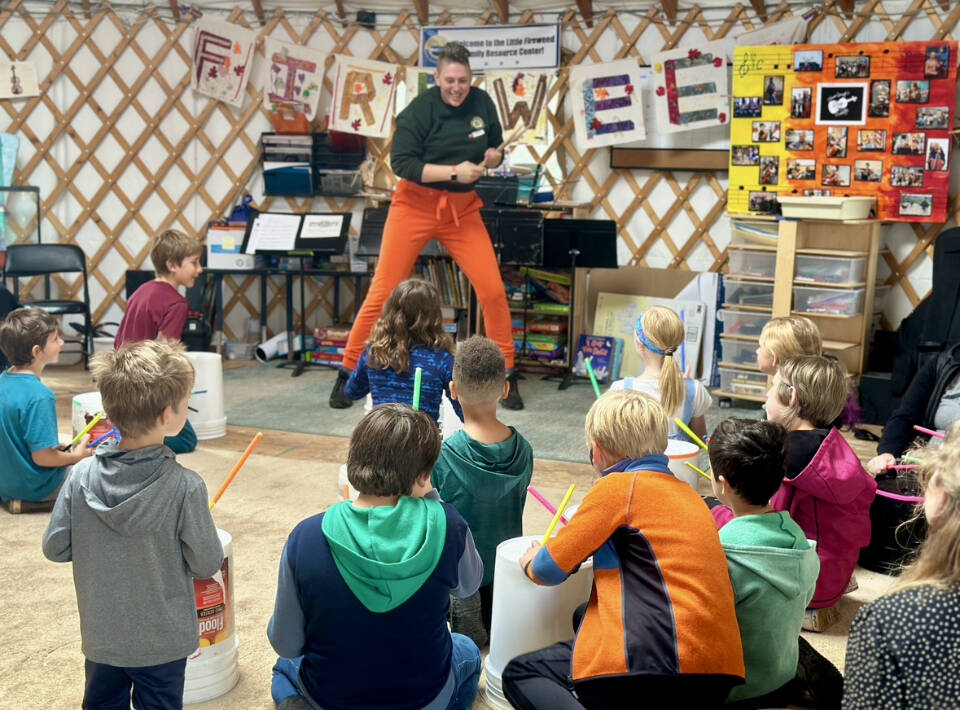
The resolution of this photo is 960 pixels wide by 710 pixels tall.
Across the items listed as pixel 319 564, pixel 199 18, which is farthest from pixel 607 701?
pixel 199 18

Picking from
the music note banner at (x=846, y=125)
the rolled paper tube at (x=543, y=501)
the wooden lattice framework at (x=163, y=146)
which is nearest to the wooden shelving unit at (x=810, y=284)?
the music note banner at (x=846, y=125)

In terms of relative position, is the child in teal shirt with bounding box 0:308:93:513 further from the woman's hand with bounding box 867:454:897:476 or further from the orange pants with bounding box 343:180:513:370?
the woman's hand with bounding box 867:454:897:476

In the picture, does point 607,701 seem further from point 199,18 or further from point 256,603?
point 199,18

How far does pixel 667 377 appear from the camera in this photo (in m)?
2.61

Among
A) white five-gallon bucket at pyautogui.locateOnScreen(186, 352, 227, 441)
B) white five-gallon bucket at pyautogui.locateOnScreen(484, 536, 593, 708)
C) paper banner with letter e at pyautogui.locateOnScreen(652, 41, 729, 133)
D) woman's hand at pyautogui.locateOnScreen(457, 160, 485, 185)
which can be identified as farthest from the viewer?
paper banner with letter e at pyautogui.locateOnScreen(652, 41, 729, 133)

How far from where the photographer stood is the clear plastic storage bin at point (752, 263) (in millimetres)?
4516

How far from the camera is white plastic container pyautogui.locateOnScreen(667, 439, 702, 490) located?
2449 mm

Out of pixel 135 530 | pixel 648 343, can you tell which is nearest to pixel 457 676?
pixel 135 530

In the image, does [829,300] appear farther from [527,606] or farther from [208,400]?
[527,606]

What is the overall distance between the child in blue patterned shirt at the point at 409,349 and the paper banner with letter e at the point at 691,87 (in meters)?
2.62

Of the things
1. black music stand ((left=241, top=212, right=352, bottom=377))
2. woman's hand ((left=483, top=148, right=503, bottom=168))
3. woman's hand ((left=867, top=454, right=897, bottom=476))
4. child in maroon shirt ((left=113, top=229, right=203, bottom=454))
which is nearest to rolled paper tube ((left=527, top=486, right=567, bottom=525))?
woman's hand ((left=867, top=454, right=897, bottom=476))

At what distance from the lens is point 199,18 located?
554 cm

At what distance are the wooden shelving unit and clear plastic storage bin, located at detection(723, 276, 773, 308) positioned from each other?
0.04 ft

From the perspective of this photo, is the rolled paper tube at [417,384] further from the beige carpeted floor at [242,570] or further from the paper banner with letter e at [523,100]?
A: the paper banner with letter e at [523,100]
